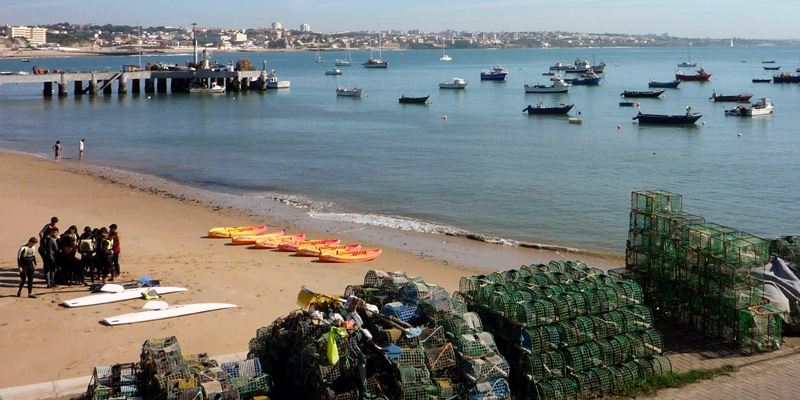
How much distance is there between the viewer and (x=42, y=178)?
3334 centimetres

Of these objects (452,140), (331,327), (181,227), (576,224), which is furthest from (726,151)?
(331,327)

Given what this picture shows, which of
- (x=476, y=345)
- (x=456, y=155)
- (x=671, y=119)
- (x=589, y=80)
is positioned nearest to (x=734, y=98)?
(x=671, y=119)

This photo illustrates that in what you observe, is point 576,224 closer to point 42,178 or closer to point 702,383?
point 702,383

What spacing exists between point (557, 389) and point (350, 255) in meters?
10.7

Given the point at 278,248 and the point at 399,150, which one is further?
the point at 399,150

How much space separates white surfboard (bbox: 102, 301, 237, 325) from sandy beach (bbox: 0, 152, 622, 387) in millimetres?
182

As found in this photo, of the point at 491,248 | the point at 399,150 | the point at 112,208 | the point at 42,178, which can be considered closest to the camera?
the point at 491,248

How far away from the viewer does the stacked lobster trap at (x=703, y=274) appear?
1291 centimetres

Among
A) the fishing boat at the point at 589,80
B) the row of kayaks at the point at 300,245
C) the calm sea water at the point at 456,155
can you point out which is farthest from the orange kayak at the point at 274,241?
the fishing boat at the point at 589,80

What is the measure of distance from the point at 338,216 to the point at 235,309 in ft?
45.1

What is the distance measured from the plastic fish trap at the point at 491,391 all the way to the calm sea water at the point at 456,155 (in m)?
15.3

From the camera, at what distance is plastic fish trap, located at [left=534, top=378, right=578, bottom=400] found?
35.2ft

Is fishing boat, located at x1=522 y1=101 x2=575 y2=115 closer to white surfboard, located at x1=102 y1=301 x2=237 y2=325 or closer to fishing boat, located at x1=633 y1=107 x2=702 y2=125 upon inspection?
fishing boat, located at x1=633 y1=107 x2=702 y2=125

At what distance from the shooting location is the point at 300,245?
835 inches
